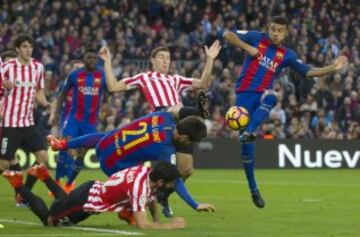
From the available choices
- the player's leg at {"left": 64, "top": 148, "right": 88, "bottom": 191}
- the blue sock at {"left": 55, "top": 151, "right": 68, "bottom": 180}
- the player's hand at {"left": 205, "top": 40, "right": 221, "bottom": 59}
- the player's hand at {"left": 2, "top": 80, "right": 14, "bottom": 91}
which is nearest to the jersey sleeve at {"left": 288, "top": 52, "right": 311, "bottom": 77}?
the player's hand at {"left": 205, "top": 40, "right": 221, "bottom": 59}

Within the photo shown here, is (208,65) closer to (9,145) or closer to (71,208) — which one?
(9,145)

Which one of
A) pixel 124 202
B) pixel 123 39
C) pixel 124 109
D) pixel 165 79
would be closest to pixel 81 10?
pixel 123 39

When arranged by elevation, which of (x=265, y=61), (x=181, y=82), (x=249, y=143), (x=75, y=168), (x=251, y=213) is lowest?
(x=251, y=213)

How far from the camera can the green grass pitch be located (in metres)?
12.1

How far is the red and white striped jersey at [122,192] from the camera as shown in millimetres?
11719

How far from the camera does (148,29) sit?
33125 mm

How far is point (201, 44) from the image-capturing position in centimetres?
3297

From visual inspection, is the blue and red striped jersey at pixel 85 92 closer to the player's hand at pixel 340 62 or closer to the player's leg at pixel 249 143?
the player's leg at pixel 249 143

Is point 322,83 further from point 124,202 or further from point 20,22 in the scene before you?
point 124,202

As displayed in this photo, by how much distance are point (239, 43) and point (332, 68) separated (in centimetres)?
135

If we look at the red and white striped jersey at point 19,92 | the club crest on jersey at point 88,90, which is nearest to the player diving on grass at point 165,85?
the red and white striped jersey at point 19,92

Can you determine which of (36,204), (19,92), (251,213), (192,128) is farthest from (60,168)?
(192,128)

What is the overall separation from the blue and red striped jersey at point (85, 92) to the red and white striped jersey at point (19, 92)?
3141mm

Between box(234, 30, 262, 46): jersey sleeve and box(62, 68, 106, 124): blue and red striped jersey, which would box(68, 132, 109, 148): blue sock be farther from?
box(62, 68, 106, 124): blue and red striped jersey
